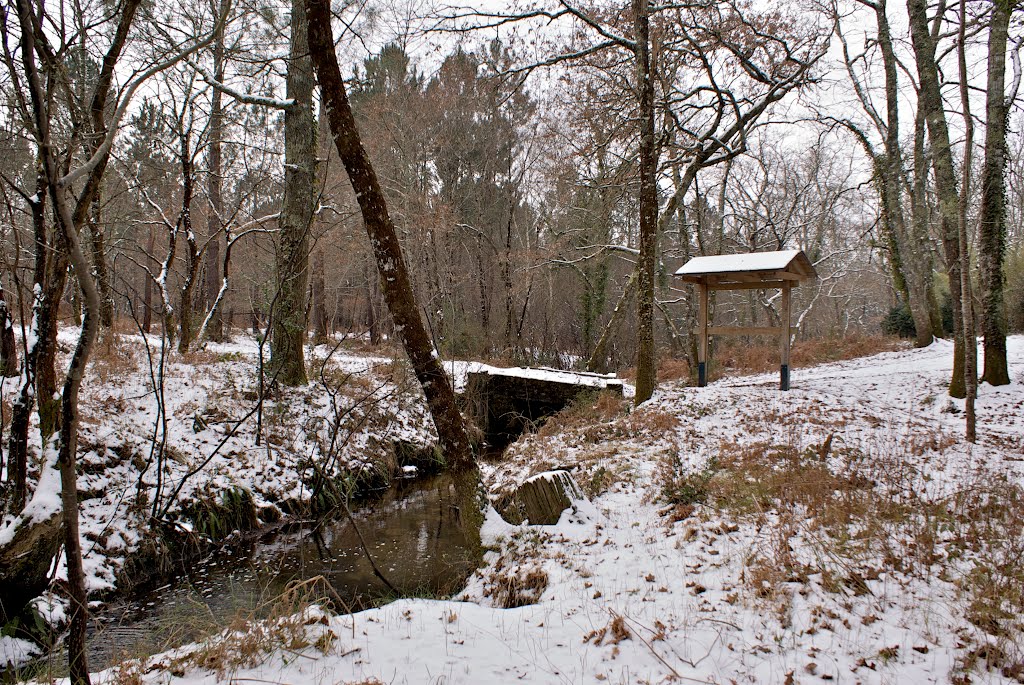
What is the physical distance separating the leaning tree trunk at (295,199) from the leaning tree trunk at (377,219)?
5.01 meters

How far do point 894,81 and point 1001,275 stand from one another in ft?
27.8

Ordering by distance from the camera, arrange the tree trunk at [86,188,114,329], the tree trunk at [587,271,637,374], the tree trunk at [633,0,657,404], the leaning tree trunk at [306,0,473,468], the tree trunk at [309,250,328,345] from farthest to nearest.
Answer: the tree trunk at [309,250,328,345] < the tree trunk at [587,271,637,374] < the tree trunk at [86,188,114,329] < the tree trunk at [633,0,657,404] < the leaning tree trunk at [306,0,473,468]

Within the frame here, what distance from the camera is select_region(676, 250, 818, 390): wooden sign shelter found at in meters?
10.3

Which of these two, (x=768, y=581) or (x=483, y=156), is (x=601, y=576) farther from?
(x=483, y=156)

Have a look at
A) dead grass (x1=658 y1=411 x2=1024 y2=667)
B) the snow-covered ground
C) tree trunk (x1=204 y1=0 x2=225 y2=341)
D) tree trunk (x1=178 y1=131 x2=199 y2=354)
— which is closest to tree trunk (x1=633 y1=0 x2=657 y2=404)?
the snow-covered ground

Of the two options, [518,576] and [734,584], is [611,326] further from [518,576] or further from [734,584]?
[734,584]

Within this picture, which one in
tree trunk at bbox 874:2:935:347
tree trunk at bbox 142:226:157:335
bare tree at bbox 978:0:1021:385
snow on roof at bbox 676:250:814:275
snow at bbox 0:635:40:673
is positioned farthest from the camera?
tree trunk at bbox 874:2:935:347

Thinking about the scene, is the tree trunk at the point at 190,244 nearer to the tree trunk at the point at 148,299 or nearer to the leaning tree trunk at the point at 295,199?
the tree trunk at the point at 148,299

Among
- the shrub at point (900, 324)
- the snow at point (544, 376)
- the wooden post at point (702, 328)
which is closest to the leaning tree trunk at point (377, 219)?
the snow at point (544, 376)

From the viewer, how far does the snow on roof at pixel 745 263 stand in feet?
33.2

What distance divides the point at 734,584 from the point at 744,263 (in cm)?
768

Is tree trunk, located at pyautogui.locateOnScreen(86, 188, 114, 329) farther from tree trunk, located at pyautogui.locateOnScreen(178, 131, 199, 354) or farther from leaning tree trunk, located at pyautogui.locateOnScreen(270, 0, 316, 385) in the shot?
leaning tree trunk, located at pyautogui.locateOnScreen(270, 0, 316, 385)

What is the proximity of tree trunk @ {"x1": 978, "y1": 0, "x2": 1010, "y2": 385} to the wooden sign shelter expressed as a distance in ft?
8.48

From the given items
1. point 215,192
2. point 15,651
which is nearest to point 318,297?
point 215,192
